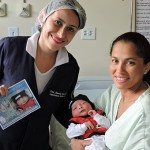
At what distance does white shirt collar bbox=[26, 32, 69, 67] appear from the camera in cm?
143

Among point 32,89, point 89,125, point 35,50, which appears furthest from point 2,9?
point 89,125

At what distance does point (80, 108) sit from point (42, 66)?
358 millimetres

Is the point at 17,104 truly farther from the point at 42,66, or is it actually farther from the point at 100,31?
the point at 100,31

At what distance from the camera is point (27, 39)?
57.8 inches

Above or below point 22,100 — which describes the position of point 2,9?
above

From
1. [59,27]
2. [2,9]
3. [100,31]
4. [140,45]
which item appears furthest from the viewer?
[100,31]

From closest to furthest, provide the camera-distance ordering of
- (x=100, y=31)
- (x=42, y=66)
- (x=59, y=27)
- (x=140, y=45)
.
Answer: (x=140, y=45)
(x=59, y=27)
(x=42, y=66)
(x=100, y=31)

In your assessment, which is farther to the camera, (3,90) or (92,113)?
(92,113)

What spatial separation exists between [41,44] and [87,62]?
3.05 feet

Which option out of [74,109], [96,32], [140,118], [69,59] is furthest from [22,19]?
[140,118]

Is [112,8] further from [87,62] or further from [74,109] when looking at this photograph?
[74,109]

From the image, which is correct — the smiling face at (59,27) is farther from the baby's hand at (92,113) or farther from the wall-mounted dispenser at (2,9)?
the wall-mounted dispenser at (2,9)

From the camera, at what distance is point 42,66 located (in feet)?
4.86

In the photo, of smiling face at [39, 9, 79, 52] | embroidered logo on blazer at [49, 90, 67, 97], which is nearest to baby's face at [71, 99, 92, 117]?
embroidered logo on blazer at [49, 90, 67, 97]
